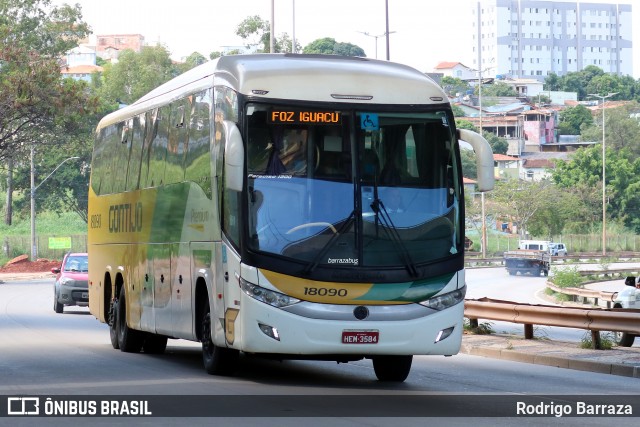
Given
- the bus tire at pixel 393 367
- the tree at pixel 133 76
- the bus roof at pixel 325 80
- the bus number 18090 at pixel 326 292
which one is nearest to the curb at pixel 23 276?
→ the tree at pixel 133 76

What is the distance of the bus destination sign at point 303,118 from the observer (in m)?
14.6

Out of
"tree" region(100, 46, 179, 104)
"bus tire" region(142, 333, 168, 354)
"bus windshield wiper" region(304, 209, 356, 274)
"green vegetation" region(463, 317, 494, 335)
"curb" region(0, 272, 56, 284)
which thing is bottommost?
"curb" region(0, 272, 56, 284)

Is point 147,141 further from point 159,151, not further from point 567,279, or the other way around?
point 567,279

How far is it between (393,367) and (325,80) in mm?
3712

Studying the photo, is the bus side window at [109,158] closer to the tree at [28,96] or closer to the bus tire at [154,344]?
the bus tire at [154,344]

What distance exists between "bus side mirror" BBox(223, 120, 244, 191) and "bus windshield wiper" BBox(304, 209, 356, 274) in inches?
44.5

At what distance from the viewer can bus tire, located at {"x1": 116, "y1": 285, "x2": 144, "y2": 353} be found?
21.1m

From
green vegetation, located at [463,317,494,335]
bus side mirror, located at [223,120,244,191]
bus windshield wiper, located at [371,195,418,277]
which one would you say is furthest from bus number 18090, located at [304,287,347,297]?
green vegetation, located at [463,317,494,335]

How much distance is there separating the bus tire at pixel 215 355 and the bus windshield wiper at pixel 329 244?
215cm

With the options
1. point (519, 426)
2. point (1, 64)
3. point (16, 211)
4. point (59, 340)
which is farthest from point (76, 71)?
point (519, 426)

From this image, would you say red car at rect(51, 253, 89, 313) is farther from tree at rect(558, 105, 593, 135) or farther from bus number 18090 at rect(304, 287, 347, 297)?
tree at rect(558, 105, 593, 135)

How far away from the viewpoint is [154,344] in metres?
21.2

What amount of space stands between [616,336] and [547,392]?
8535mm

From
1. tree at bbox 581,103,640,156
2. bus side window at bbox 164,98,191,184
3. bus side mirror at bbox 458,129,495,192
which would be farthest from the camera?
tree at bbox 581,103,640,156
